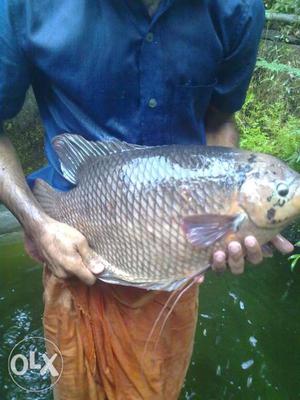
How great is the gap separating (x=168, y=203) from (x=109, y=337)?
2.19 feet

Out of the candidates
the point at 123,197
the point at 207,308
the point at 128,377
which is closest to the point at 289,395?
the point at 207,308

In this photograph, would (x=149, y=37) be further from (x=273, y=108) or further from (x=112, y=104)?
(x=273, y=108)

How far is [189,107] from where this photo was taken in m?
1.97

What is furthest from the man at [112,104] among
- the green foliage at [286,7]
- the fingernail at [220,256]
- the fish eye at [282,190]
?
the green foliage at [286,7]

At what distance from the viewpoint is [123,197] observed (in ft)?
5.71

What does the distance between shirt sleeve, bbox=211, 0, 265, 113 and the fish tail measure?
2.19 ft

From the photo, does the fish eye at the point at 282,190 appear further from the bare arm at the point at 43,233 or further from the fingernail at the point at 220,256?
the bare arm at the point at 43,233

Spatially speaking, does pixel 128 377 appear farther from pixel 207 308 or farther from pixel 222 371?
pixel 207 308

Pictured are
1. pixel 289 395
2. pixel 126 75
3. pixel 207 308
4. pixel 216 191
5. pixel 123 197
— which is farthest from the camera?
pixel 207 308

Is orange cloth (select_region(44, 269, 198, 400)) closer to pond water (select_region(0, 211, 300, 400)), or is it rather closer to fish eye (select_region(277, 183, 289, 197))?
fish eye (select_region(277, 183, 289, 197))

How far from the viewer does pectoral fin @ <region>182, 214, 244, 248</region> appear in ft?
5.24

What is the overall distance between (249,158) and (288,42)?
190 inches

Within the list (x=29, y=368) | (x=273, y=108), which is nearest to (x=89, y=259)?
(x=29, y=368)

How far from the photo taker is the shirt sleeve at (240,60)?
6.28 feet
